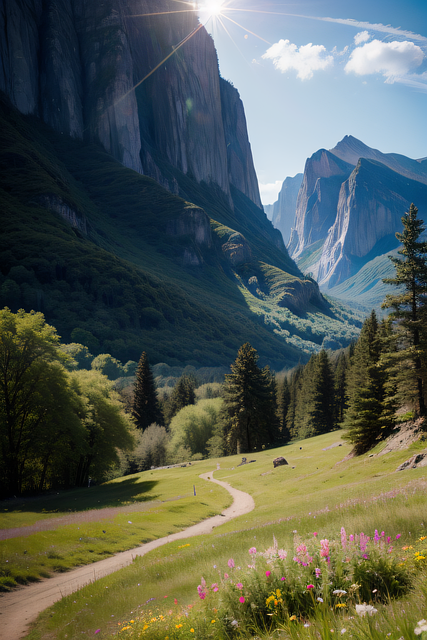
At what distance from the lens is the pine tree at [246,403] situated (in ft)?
190

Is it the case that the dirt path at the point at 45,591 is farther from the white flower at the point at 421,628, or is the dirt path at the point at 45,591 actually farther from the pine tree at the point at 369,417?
the pine tree at the point at 369,417

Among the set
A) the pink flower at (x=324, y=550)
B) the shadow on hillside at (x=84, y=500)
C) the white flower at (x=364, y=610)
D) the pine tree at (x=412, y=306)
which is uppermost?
the pine tree at (x=412, y=306)

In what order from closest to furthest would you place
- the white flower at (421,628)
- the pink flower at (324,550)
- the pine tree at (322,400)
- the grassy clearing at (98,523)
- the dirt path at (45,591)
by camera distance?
the white flower at (421,628), the pink flower at (324,550), the dirt path at (45,591), the grassy clearing at (98,523), the pine tree at (322,400)

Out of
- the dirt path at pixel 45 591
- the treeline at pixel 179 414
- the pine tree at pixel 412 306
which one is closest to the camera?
the dirt path at pixel 45 591

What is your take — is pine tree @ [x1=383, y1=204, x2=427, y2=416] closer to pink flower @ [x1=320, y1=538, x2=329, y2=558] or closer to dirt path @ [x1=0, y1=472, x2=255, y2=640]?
dirt path @ [x1=0, y1=472, x2=255, y2=640]

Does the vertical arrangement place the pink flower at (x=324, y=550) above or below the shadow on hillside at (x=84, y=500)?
above

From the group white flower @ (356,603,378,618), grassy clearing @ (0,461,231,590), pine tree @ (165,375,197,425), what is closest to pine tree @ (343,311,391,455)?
grassy clearing @ (0,461,231,590)

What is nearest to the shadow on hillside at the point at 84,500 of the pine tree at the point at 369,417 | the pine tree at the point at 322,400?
the pine tree at the point at 369,417

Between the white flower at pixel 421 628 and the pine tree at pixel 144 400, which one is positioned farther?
the pine tree at pixel 144 400

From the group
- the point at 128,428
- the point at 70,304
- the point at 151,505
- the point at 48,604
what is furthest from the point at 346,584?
the point at 70,304

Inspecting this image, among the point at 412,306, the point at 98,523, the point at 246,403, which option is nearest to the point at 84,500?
the point at 98,523

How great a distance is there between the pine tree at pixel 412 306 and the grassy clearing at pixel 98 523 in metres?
17.5

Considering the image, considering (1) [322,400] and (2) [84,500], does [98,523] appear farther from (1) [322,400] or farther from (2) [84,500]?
(1) [322,400]

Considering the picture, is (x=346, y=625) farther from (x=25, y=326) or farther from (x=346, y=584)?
(x=25, y=326)
